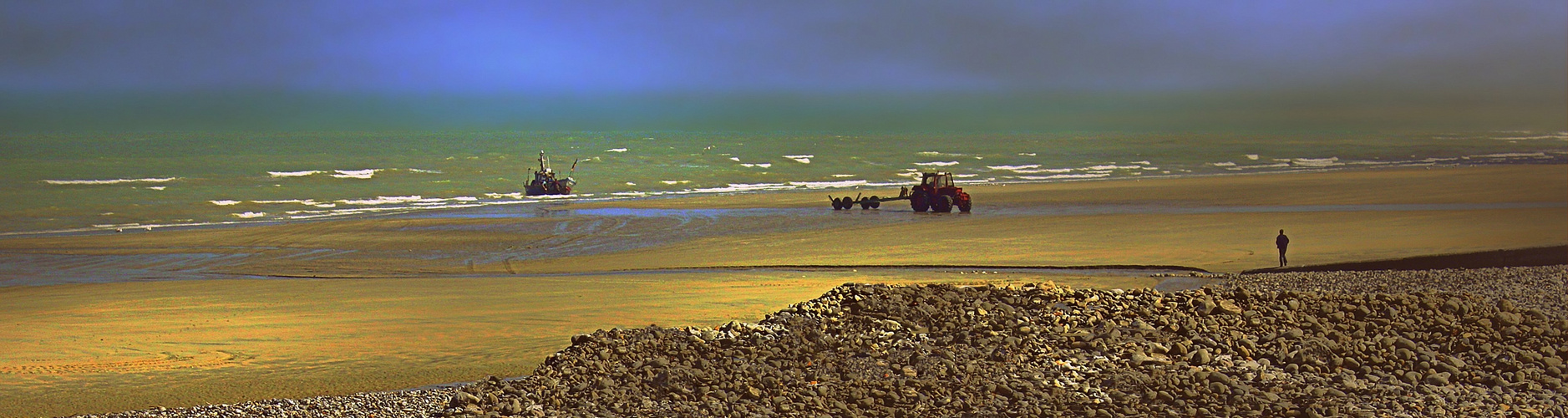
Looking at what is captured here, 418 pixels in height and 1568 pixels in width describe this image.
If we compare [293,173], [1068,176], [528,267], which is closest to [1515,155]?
[1068,176]

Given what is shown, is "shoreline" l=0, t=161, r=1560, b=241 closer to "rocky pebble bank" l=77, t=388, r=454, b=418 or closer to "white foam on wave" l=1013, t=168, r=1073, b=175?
"white foam on wave" l=1013, t=168, r=1073, b=175

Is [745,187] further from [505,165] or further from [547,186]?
[505,165]

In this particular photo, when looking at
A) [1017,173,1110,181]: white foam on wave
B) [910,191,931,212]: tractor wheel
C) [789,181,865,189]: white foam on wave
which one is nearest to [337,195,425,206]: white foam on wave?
[789,181,865,189]: white foam on wave

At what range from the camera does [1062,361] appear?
25.8 feet

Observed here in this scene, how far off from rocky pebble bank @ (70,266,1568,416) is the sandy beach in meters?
1.44

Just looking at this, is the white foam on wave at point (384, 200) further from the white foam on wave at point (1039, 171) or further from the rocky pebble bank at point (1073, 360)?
the rocky pebble bank at point (1073, 360)

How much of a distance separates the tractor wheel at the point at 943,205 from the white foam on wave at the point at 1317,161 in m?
28.4

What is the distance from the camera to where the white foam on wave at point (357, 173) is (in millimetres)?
40031

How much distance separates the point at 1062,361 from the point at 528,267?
10.4 m

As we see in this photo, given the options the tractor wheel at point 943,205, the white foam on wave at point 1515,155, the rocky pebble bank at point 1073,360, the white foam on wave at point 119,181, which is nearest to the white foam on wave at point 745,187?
the tractor wheel at point 943,205

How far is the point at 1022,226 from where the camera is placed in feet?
68.0

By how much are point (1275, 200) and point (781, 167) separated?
20264mm

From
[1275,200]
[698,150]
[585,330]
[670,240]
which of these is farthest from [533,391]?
[698,150]

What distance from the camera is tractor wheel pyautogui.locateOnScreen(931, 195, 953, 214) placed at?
2327 cm
